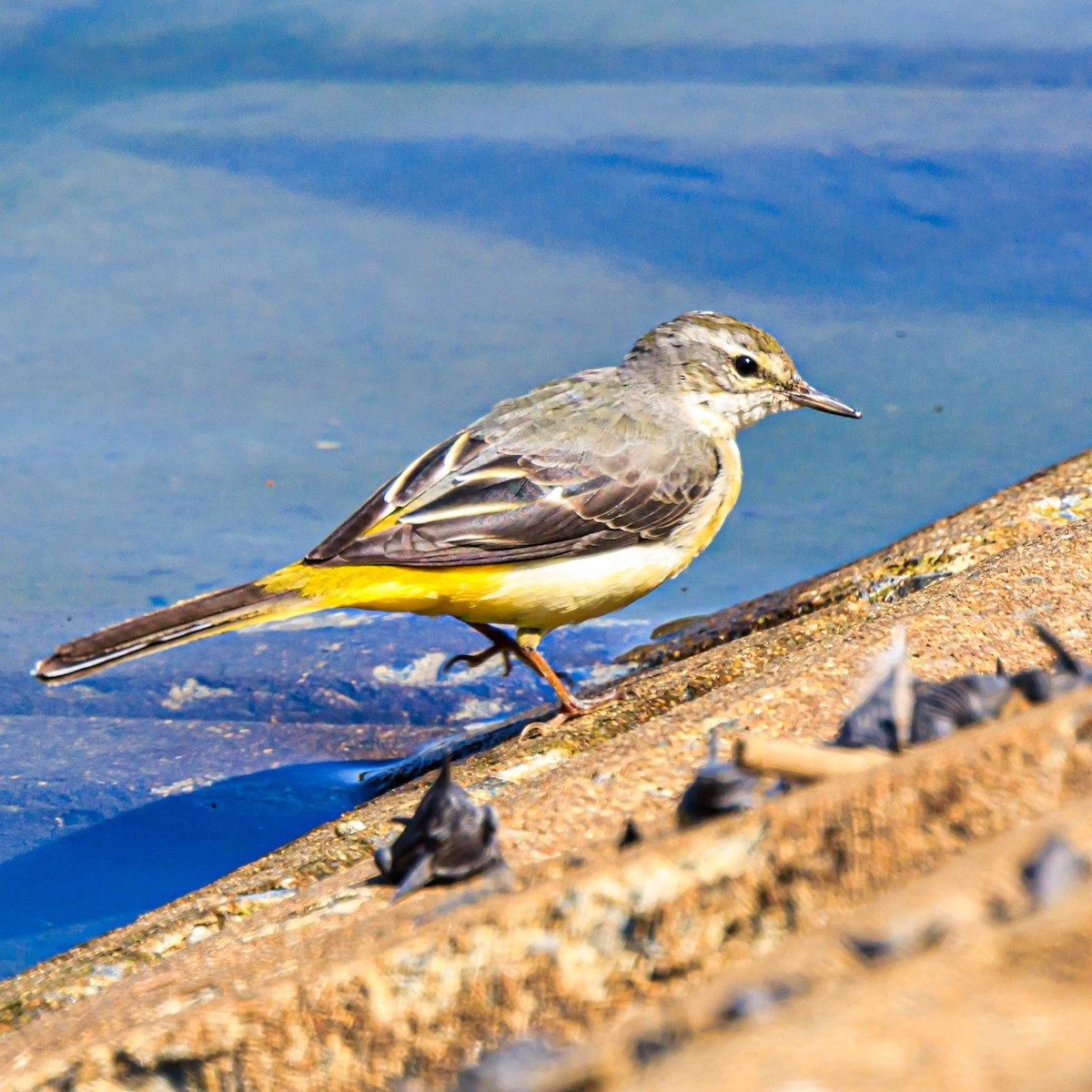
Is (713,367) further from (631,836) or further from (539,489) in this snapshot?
(631,836)

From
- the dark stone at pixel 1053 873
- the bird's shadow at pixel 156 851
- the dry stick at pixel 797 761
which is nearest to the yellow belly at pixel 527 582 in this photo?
the bird's shadow at pixel 156 851

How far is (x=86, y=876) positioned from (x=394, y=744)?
5.14ft

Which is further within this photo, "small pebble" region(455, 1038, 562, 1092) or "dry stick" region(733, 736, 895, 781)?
"dry stick" region(733, 736, 895, 781)

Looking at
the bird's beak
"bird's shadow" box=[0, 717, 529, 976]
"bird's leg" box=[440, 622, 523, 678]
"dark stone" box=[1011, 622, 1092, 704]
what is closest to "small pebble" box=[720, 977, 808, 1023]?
"dark stone" box=[1011, 622, 1092, 704]

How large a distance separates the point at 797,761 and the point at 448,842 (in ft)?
3.19

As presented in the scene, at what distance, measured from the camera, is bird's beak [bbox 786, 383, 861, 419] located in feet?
22.0

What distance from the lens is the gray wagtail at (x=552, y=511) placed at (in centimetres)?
553

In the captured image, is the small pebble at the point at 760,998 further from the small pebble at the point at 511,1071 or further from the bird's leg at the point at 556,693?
the bird's leg at the point at 556,693

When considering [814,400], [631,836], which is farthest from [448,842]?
[814,400]

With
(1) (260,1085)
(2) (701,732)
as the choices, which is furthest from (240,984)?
(2) (701,732)

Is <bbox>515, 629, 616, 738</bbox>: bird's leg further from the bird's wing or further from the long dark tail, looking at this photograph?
the long dark tail

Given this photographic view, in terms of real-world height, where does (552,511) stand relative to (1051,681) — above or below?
above

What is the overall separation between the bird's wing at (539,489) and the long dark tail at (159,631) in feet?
1.03

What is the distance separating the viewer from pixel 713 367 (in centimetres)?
650
